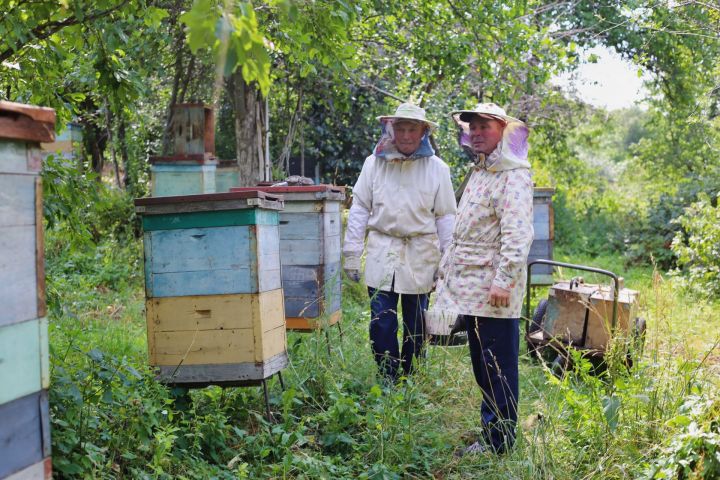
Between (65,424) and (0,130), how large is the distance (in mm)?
1511

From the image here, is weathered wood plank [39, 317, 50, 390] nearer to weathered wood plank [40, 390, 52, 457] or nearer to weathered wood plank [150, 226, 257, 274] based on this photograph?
weathered wood plank [40, 390, 52, 457]

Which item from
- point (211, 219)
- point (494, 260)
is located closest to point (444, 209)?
point (494, 260)

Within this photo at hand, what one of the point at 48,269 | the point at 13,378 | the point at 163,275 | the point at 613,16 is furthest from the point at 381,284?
the point at 613,16

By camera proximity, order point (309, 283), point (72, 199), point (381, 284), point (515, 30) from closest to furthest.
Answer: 1. point (72, 199)
2. point (381, 284)
3. point (309, 283)
4. point (515, 30)

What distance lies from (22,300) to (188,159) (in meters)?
7.23

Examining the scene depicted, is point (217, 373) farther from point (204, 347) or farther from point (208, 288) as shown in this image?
point (208, 288)

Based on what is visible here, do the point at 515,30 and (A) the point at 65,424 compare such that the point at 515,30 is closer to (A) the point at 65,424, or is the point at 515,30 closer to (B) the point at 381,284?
(B) the point at 381,284

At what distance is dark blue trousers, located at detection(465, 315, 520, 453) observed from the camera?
12.6ft

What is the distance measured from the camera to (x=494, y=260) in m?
3.89

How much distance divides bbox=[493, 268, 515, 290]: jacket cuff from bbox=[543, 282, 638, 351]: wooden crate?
174 cm

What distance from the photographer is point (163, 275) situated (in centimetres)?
383

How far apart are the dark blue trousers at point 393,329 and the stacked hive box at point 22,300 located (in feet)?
8.56

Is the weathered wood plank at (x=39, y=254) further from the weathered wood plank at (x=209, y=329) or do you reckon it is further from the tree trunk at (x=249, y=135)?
the tree trunk at (x=249, y=135)

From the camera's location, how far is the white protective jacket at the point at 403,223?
4805 millimetres
